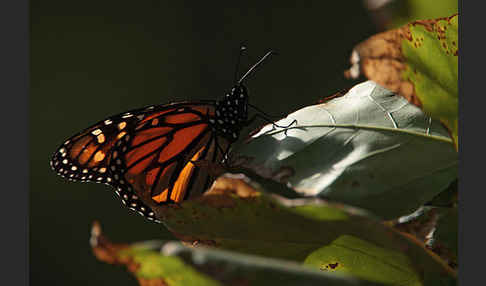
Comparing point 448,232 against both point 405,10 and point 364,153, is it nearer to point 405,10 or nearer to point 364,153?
point 364,153

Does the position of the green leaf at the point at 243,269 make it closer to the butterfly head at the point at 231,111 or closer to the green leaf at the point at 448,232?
the green leaf at the point at 448,232

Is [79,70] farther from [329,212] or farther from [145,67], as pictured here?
[329,212]

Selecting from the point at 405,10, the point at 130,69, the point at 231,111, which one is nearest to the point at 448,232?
the point at 405,10

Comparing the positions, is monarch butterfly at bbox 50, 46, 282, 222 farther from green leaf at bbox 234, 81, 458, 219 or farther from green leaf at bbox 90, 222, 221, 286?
green leaf at bbox 90, 222, 221, 286

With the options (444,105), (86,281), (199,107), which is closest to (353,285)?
(444,105)

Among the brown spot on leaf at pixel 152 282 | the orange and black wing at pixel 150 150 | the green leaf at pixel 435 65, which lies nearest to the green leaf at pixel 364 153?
the green leaf at pixel 435 65

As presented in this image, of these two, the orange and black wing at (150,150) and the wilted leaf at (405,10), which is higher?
the wilted leaf at (405,10)
